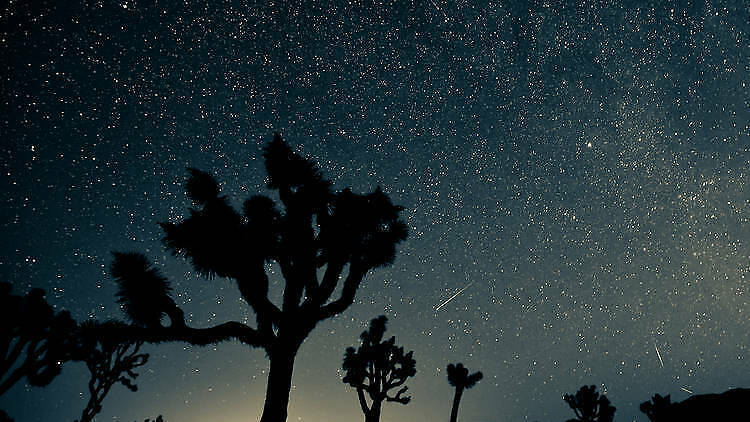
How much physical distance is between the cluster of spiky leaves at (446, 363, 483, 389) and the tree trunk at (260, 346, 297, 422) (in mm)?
13114

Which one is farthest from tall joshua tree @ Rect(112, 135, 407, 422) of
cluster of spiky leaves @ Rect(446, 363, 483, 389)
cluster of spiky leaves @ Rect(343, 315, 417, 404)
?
cluster of spiky leaves @ Rect(446, 363, 483, 389)

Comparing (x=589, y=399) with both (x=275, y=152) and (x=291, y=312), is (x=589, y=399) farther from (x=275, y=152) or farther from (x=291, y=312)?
(x=275, y=152)

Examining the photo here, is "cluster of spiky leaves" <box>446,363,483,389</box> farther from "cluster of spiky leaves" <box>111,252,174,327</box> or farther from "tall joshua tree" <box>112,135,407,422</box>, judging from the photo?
"cluster of spiky leaves" <box>111,252,174,327</box>

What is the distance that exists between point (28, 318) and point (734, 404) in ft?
53.9

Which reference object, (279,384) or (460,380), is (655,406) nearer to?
(460,380)

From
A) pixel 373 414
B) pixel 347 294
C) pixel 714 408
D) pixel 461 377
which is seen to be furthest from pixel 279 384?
pixel 461 377

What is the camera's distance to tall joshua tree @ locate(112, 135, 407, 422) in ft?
21.5

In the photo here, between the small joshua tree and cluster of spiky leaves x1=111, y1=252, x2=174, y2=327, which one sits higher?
cluster of spiky leaves x1=111, y1=252, x2=174, y2=327

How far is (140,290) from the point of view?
668cm

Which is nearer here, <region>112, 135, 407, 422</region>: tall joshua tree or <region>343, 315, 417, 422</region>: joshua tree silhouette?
<region>112, 135, 407, 422</region>: tall joshua tree

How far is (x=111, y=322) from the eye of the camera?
6.50 metres

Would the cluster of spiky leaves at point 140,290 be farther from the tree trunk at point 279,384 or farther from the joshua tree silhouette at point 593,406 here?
the joshua tree silhouette at point 593,406

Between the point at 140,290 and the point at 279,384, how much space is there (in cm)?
301

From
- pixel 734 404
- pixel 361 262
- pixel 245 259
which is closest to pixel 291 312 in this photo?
pixel 245 259
